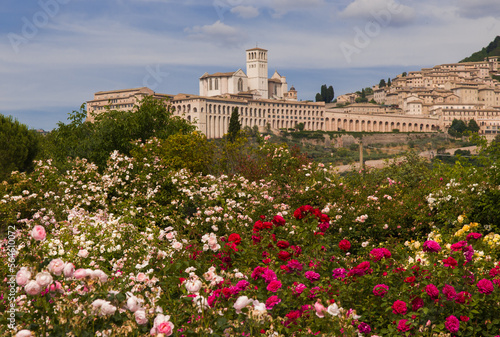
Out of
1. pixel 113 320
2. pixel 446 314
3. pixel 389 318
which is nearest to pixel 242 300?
pixel 113 320

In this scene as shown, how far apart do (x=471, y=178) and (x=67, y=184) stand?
276 inches

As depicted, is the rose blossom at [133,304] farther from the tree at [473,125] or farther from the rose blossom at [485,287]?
the tree at [473,125]

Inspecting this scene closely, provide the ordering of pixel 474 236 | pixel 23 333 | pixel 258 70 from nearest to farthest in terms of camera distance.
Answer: pixel 23 333, pixel 474 236, pixel 258 70

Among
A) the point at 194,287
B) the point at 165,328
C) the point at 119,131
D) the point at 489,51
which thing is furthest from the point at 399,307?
the point at 489,51

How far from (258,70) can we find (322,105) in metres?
20.1

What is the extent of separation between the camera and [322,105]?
344ft

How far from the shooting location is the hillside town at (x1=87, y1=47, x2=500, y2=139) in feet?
308

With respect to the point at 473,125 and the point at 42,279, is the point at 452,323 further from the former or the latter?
the point at 473,125

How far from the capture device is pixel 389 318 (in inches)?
133

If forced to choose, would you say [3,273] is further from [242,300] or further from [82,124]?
[82,124]

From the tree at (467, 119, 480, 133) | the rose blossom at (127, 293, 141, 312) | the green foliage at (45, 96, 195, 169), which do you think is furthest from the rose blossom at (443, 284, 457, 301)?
the tree at (467, 119, 480, 133)

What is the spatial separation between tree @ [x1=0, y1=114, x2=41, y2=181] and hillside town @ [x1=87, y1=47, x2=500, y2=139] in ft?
214

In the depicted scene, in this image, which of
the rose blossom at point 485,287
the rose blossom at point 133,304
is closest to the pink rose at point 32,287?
the rose blossom at point 133,304

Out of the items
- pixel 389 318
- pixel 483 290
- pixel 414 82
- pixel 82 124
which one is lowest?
pixel 389 318
